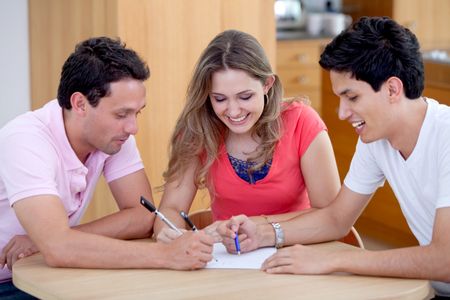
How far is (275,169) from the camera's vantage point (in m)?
2.78

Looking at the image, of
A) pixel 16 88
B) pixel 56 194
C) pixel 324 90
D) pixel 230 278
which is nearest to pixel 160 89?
pixel 16 88

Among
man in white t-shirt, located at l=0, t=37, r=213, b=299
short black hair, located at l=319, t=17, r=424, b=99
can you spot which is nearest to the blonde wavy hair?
man in white t-shirt, located at l=0, t=37, r=213, b=299

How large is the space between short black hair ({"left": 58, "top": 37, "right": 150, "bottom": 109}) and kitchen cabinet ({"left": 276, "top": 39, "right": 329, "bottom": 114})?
12.9 feet

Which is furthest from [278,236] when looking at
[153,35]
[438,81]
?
[438,81]

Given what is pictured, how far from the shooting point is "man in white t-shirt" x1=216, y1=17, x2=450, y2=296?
2193mm

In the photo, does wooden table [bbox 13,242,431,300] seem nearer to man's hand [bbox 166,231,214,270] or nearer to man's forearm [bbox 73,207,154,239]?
man's hand [bbox 166,231,214,270]

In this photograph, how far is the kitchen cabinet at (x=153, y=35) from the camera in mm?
3484

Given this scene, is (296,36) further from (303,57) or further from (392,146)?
(392,146)

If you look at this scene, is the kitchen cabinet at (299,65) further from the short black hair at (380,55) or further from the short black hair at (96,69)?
the short black hair at (380,55)

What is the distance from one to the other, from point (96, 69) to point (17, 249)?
0.52 m

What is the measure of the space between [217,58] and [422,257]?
87 centimetres

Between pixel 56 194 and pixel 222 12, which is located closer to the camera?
pixel 56 194

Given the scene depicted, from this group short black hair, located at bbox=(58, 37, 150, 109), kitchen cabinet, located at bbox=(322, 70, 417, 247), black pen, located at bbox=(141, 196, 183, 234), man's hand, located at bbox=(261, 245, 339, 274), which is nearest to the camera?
man's hand, located at bbox=(261, 245, 339, 274)

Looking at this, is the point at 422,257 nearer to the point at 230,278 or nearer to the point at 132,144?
the point at 230,278
